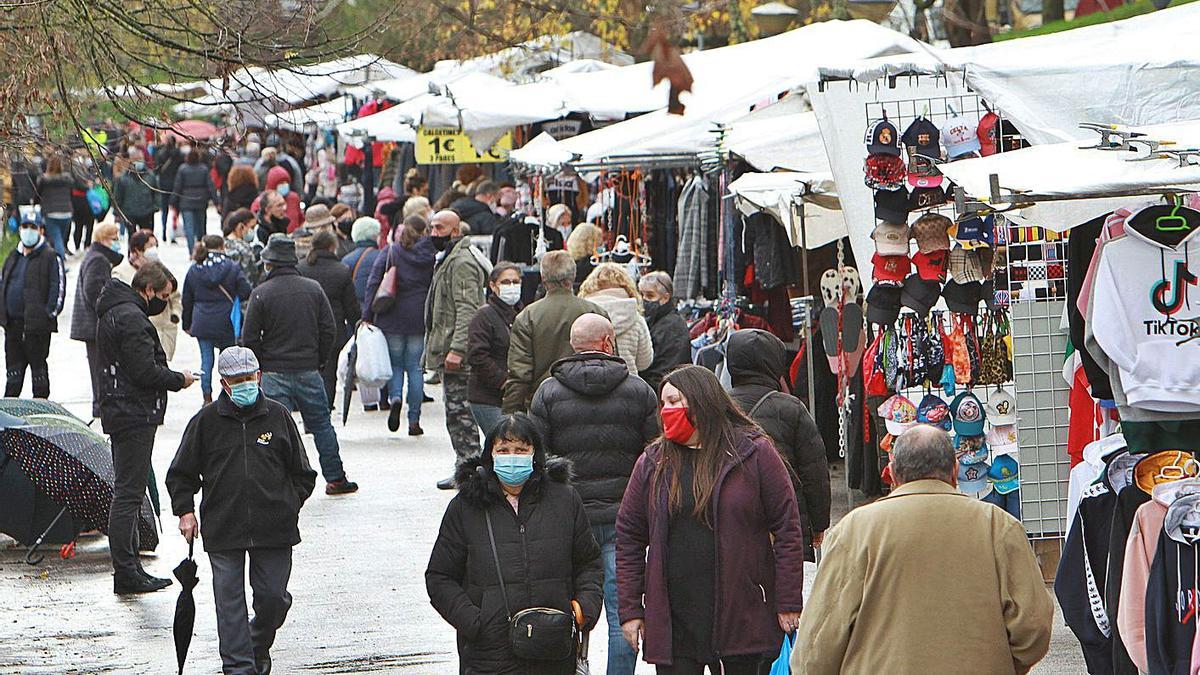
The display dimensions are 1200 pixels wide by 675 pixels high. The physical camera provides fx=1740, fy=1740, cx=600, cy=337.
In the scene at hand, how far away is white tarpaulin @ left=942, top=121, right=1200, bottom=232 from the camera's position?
591cm

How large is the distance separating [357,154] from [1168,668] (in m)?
24.5

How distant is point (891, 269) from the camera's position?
9.30m

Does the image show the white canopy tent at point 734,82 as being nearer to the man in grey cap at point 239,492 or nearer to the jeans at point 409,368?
the jeans at point 409,368

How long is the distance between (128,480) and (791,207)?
4.55m

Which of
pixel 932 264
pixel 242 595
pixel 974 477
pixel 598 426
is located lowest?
pixel 242 595

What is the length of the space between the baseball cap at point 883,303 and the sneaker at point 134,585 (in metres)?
4.62

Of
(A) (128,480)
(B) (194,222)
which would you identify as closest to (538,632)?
(A) (128,480)

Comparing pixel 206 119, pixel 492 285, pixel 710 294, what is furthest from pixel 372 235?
pixel 206 119

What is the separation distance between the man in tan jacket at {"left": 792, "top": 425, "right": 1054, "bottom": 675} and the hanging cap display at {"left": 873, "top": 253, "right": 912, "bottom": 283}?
3.94m

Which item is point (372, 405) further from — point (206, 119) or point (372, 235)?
point (206, 119)

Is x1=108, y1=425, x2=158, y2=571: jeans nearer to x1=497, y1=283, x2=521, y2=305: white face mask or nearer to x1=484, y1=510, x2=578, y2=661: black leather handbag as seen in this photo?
x1=497, y1=283, x2=521, y2=305: white face mask

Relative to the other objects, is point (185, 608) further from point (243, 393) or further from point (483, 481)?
point (483, 481)

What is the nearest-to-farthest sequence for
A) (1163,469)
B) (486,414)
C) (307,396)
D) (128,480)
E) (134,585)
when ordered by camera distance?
(1163,469)
(128,480)
(134,585)
(486,414)
(307,396)

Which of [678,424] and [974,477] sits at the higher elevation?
[678,424]
